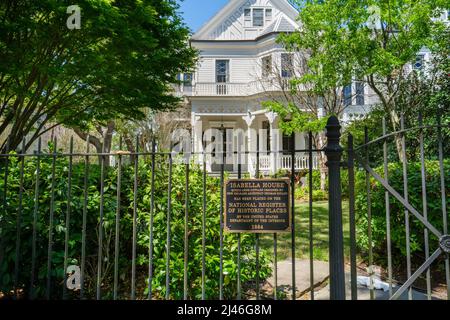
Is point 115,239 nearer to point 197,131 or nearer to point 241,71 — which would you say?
point 197,131

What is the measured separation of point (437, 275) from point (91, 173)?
5.62m

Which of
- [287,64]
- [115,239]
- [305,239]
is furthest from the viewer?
[287,64]

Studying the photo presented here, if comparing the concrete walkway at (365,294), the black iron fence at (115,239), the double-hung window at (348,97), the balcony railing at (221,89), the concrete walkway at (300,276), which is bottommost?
the concrete walkway at (365,294)

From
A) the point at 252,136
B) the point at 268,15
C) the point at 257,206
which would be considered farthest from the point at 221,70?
the point at 257,206

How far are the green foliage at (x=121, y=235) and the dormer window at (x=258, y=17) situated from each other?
63.7 ft

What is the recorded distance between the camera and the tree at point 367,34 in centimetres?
890

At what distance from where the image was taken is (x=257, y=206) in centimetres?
312

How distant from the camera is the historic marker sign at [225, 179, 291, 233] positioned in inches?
122

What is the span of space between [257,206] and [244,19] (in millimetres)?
20422

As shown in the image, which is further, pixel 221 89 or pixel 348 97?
pixel 221 89

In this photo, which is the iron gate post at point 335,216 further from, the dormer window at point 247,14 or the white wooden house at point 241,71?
the dormer window at point 247,14

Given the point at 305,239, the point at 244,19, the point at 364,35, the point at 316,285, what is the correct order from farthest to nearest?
the point at 244,19 → the point at 364,35 → the point at 305,239 → the point at 316,285

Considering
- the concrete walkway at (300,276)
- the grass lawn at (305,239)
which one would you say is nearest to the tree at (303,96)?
the grass lawn at (305,239)

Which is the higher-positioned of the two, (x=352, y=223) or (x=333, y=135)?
(x=333, y=135)
